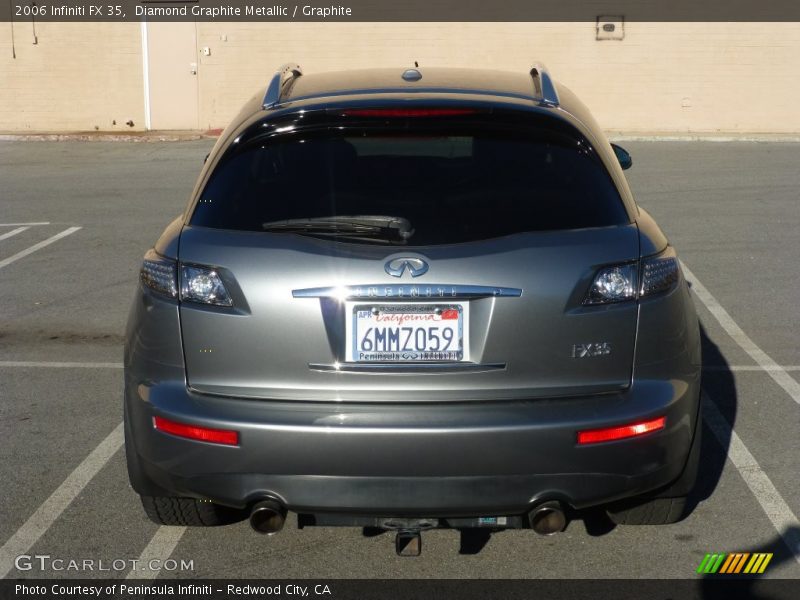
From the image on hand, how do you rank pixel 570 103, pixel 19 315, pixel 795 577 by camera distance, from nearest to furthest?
pixel 795 577 → pixel 570 103 → pixel 19 315

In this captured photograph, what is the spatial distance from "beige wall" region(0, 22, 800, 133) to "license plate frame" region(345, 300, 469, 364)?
19.7 meters

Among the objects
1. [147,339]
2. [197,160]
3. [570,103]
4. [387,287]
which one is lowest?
[197,160]

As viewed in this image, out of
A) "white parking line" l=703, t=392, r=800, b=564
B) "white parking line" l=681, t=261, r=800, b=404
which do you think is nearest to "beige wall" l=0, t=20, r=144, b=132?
"white parking line" l=681, t=261, r=800, b=404

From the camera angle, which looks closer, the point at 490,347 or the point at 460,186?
the point at 490,347

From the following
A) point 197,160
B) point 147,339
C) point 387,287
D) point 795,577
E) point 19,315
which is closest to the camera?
point 387,287

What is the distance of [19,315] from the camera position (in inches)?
327

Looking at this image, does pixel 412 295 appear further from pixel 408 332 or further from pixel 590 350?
pixel 590 350

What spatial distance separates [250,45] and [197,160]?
580 cm

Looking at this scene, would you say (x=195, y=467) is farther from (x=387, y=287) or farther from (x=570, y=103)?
(x=570, y=103)

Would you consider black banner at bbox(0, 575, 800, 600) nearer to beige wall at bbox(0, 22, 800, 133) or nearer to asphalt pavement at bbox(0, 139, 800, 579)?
asphalt pavement at bbox(0, 139, 800, 579)

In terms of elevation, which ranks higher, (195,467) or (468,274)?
(468,274)

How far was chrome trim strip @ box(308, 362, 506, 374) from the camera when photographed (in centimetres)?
364

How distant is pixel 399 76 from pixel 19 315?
466 cm
